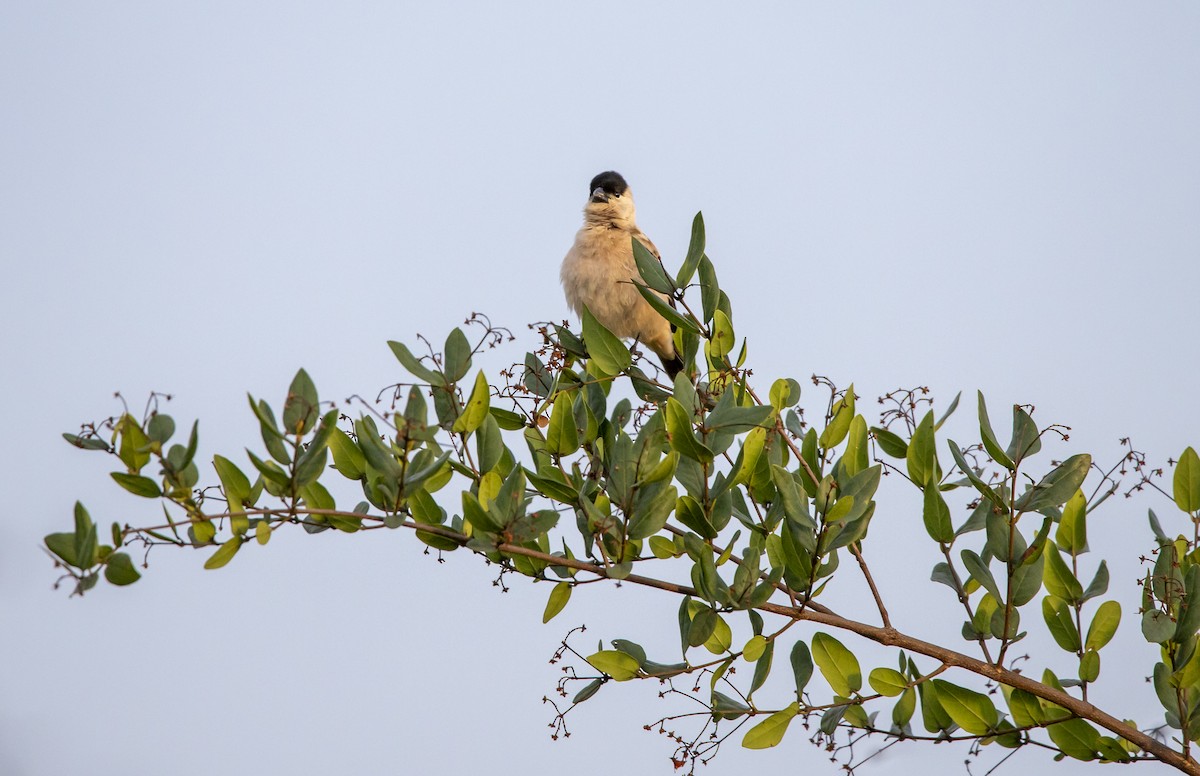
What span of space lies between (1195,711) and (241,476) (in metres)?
1.84

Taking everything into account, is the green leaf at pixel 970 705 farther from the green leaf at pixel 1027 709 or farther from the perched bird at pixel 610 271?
the perched bird at pixel 610 271

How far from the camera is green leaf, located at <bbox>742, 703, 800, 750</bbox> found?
2279 mm

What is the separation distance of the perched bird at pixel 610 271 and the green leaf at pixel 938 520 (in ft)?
9.76

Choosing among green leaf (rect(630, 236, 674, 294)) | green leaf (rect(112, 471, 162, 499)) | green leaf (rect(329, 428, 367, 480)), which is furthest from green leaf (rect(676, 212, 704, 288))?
green leaf (rect(112, 471, 162, 499))

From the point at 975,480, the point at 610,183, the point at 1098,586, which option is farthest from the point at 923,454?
the point at 610,183

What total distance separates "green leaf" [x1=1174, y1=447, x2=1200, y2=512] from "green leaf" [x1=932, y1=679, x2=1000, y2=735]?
0.61m

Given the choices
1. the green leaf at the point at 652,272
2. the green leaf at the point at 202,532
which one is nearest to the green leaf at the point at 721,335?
the green leaf at the point at 652,272

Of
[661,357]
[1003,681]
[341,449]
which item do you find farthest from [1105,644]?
[661,357]

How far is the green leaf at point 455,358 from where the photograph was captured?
2.25 m

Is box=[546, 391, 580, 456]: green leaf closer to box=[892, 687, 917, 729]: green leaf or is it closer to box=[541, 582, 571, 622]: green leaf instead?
A: box=[541, 582, 571, 622]: green leaf

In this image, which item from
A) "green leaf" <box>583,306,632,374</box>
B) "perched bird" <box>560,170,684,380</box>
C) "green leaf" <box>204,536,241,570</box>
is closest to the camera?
"green leaf" <box>204,536,241,570</box>

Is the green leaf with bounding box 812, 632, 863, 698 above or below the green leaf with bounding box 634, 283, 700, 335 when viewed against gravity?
below

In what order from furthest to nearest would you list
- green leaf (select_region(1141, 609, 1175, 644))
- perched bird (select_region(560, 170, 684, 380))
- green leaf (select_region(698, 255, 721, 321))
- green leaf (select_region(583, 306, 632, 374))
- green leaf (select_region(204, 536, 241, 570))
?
perched bird (select_region(560, 170, 684, 380)) → green leaf (select_region(583, 306, 632, 374)) → green leaf (select_region(698, 255, 721, 321)) → green leaf (select_region(1141, 609, 1175, 644)) → green leaf (select_region(204, 536, 241, 570))

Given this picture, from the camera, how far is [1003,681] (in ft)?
6.97
